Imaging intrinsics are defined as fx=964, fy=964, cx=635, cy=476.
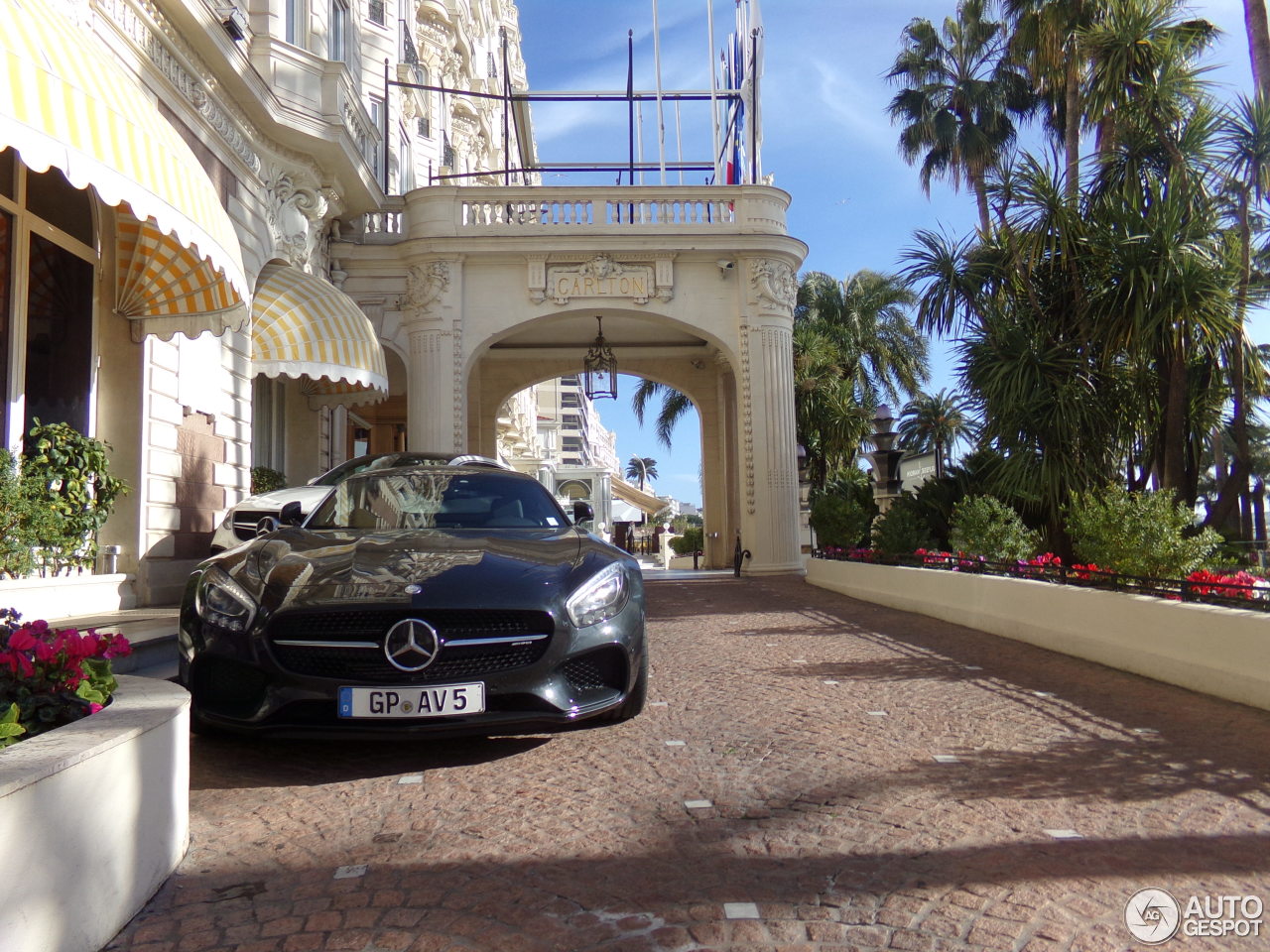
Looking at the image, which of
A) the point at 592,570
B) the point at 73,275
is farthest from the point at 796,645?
the point at 73,275

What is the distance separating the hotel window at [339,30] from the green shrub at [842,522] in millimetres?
10945

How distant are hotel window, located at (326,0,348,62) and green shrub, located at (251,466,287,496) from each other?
23.5ft

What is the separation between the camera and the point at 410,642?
3.72m

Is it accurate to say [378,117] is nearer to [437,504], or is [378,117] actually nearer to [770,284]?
[770,284]

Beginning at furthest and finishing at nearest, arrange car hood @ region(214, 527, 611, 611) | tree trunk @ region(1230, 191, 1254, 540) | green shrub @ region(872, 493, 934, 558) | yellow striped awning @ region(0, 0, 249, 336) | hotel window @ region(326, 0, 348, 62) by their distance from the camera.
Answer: hotel window @ region(326, 0, 348, 62)
green shrub @ region(872, 493, 934, 558)
tree trunk @ region(1230, 191, 1254, 540)
yellow striped awning @ region(0, 0, 249, 336)
car hood @ region(214, 527, 611, 611)

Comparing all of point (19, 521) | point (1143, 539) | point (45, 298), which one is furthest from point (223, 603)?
point (1143, 539)

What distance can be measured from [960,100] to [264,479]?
63.2 ft

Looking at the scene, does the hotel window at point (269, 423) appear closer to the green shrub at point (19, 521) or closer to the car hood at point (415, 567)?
the green shrub at point (19, 521)

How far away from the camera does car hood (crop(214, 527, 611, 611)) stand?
3824mm

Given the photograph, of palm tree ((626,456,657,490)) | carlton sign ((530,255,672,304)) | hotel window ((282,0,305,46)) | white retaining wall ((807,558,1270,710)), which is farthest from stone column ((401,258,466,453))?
palm tree ((626,456,657,490))

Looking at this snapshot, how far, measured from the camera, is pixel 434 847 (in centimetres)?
304

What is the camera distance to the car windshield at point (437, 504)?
17.0ft

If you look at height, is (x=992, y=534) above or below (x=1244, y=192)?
below

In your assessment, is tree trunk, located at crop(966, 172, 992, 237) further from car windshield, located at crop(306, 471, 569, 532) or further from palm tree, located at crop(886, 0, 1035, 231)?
car windshield, located at crop(306, 471, 569, 532)
